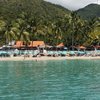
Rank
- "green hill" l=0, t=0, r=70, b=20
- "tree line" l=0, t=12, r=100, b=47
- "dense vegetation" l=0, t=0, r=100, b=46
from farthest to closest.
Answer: "green hill" l=0, t=0, r=70, b=20 → "tree line" l=0, t=12, r=100, b=47 → "dense vegetation" l=0, t=0, r=100, b=46

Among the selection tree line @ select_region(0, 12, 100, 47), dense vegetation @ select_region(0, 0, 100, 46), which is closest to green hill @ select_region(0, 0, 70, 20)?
tree line @ select_region(0, 12, 100, 47)

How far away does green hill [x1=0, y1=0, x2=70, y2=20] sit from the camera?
119 meters

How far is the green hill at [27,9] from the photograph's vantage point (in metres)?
119

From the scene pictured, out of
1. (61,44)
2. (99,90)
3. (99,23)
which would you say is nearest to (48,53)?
(61,44)

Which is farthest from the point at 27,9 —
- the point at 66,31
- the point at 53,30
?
the point at 53,30

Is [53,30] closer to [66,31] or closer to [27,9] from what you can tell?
[66,31]

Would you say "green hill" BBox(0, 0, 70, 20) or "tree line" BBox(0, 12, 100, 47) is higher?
"green hill" BBox(0, 0, 70, 20)

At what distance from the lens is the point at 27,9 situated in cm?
12900

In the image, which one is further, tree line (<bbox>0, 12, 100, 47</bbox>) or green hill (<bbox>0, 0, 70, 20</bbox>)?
green hill (<bbox>0, 0, 70, 20</bbox>)

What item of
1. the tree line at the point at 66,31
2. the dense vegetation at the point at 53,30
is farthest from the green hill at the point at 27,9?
the dense vegetation at the point at 53,30

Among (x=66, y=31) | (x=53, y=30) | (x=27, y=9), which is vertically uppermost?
(x=27, y=9)

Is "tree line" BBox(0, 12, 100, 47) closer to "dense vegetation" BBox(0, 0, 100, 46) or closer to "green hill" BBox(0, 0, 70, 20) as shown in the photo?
"dense vegetation" BBox(0, 0, 100, 46)

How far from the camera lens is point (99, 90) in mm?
23172

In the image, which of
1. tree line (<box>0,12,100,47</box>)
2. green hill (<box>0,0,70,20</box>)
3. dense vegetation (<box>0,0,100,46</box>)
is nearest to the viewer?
dense vegetation (<box>0,0,100,46</box>)
